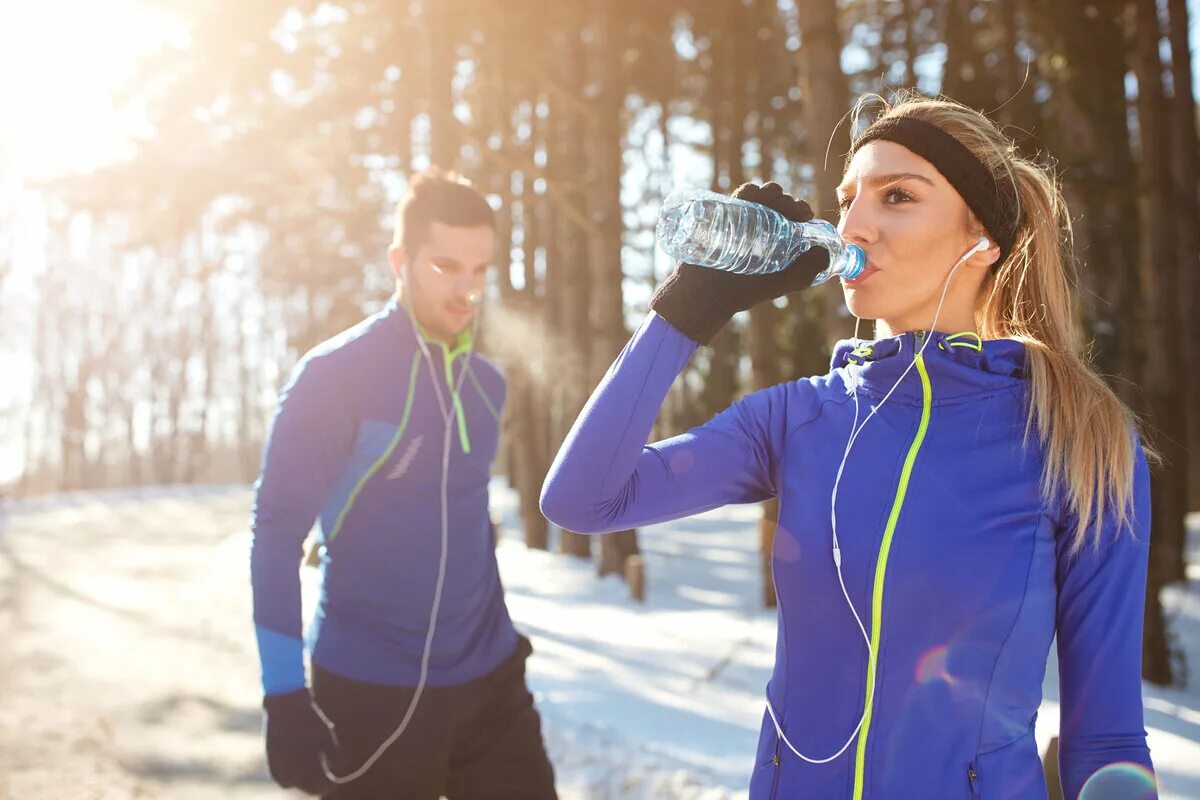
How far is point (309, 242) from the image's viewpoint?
23.2 meters

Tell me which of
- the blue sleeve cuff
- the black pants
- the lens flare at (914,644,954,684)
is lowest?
the black pants

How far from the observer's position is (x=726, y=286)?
82.7 inches

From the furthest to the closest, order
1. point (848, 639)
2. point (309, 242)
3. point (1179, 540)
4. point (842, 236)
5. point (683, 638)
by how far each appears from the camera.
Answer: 1. point (309, 242)
2. point (1179, 540)
3. point (683, 638)
4. point (842, 236)
5. point (848, 639)

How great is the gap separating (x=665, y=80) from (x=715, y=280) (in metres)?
15.6

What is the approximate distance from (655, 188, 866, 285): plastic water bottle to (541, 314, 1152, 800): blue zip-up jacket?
0.73ft

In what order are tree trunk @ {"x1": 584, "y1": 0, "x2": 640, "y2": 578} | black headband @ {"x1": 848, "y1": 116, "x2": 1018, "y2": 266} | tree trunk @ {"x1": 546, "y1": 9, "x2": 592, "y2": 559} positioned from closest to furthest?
black headband @ {"x1": 848, "y1": 116, "x2": 1018, "y2": 266} → tree trunk @ {"x1": 584, "y1": 0, "x2": 640, "y2": 578} → tree trunk @ {"x1": 546, "y1": 9, "x2": 592, "y2": 559}

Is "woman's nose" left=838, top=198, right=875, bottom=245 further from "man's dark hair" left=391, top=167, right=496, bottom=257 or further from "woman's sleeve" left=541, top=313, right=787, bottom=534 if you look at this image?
"man's dark hair" left=391, top=167, right=496, bottom=257

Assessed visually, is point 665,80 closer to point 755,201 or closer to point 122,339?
point 755,201

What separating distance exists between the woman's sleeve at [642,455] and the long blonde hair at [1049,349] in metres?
0.55

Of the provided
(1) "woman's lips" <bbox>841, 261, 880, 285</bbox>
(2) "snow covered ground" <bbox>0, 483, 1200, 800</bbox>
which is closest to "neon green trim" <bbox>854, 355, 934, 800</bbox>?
(1) "woman's lips" <bbox>841, 261, 880, 285</bbox>


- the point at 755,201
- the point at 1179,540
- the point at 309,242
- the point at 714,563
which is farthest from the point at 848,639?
the point at 309,242

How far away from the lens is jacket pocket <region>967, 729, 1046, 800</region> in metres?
1.93

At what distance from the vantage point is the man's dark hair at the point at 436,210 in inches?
162

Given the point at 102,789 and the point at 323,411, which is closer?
the point at 323,411
